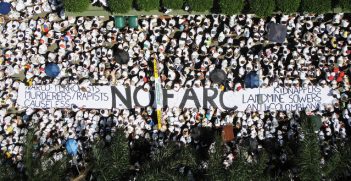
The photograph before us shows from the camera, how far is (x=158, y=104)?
1537 cm

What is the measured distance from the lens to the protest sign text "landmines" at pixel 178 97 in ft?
49.8

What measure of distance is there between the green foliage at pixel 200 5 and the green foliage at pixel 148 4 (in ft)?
3.19

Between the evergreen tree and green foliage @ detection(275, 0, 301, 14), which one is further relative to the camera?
green foliage @ detection(275, 0, 301, 14)

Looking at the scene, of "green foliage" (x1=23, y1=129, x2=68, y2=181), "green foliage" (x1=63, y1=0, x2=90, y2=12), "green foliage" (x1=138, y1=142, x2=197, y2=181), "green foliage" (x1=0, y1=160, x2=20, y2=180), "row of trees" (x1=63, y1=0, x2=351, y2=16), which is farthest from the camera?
"green foliage" (x1=63, y1=0, x2=90, y2=12)

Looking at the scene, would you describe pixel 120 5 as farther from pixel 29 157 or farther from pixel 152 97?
pixel 29 157

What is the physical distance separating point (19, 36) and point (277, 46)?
8034mm

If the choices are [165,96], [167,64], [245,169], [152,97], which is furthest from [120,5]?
[245,169]

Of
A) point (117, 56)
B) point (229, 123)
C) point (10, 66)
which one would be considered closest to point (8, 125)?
point (10, 66)

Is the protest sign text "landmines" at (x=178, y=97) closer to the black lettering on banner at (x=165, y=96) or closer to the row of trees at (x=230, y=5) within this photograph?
the black lettering on banner at (x=165, y=96)

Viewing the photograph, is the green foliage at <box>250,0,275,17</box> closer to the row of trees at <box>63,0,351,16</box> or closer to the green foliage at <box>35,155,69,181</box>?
the row of trees at <box>63,0,351,16</box>

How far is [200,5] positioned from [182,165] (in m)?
4.60

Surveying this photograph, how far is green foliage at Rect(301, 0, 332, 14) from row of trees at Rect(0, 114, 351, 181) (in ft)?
10.3

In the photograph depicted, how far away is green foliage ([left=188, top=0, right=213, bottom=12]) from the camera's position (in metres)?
14.6

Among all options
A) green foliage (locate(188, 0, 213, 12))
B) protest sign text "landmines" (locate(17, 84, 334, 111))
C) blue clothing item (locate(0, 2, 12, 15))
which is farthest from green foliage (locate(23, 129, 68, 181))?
green foliage (locate(188, 0, 213, 12))
